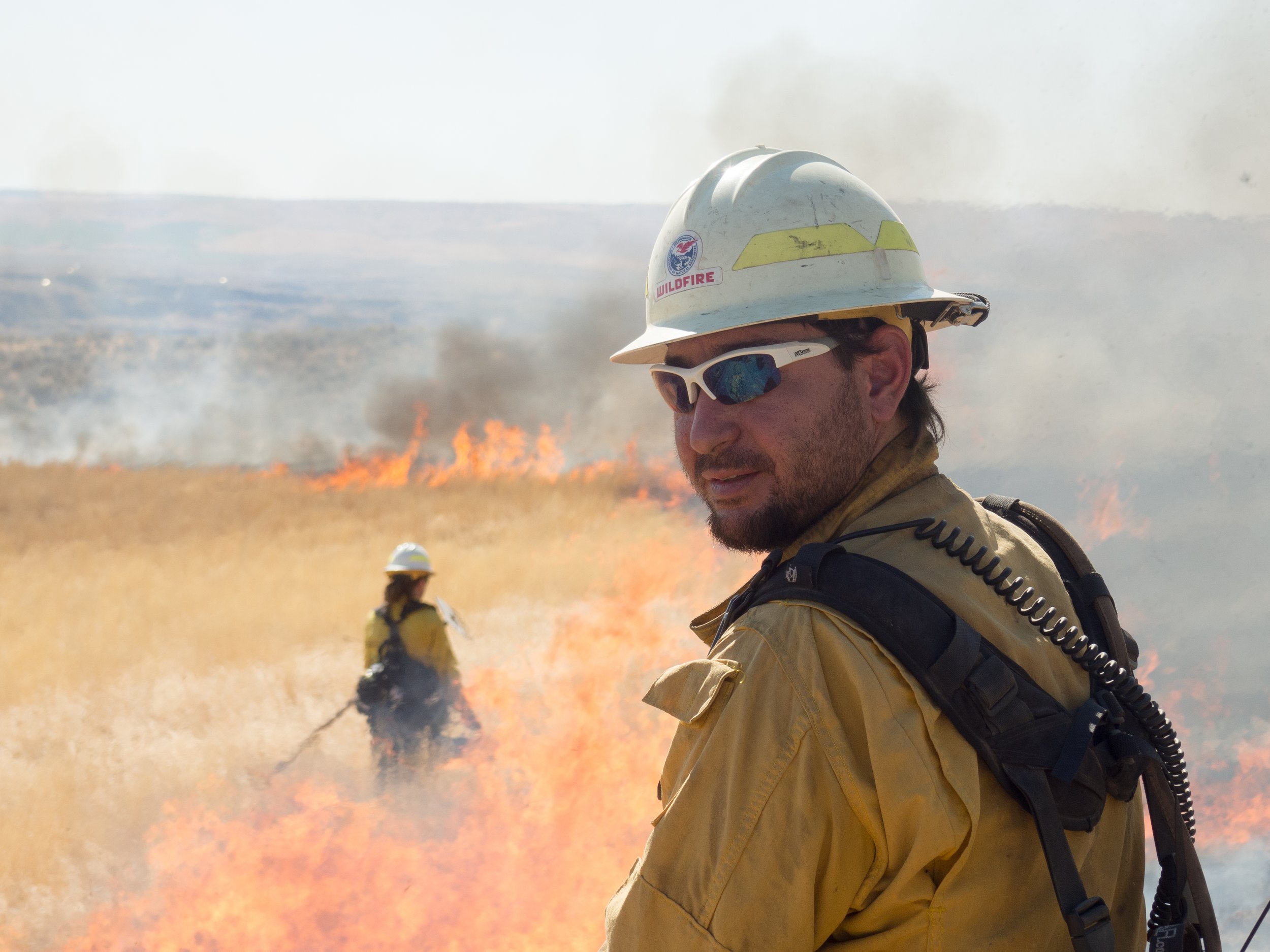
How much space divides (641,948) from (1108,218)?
8.62 meters

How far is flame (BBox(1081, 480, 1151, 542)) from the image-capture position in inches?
293

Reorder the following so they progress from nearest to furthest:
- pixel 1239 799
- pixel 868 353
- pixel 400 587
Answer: pixel 868 353
pixel 1239 799
pixel 400 587

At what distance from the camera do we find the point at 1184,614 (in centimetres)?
686

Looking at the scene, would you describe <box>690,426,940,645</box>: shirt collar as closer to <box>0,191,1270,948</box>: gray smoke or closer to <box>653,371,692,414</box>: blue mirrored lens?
<box>653,371,692,414</box>: blue mirrored lens

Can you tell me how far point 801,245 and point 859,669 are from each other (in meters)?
0.85

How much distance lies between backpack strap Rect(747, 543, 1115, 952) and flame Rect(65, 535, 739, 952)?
4995mm

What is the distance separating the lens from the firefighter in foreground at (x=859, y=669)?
1.28 m

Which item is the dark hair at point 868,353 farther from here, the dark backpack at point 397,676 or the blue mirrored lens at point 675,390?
the dark backpack at point 397,676

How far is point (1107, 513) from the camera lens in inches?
300

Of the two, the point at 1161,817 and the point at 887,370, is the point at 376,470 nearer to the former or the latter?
the point at 887,370

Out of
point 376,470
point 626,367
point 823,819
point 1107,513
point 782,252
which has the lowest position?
point 823,819

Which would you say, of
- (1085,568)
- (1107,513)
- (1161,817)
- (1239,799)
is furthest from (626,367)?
(1161,817)

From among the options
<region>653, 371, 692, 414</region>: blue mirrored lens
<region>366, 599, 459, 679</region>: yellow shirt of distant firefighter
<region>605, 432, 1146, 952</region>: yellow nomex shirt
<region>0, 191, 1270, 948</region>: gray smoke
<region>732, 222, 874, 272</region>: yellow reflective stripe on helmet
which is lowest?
<region>605, 432, 1146, 952</region>: yellow nomex shirt

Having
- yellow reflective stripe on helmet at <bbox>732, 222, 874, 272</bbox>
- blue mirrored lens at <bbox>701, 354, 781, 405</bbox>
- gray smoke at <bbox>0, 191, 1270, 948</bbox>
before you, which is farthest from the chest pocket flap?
gray smoke at <bbox>0, 191, 1270, 948</bbox>
